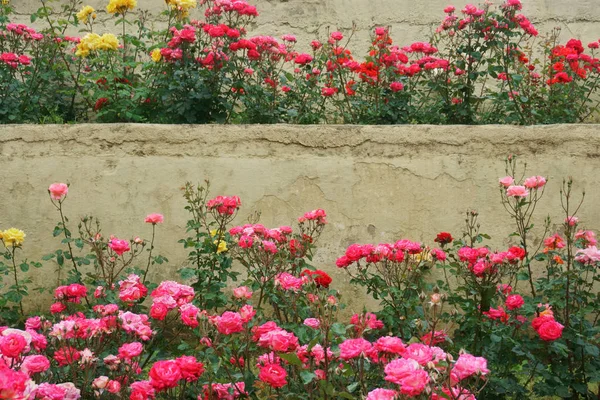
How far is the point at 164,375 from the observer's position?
6.21ft

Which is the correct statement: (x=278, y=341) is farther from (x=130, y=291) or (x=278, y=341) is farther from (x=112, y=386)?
(x=130, y=291)

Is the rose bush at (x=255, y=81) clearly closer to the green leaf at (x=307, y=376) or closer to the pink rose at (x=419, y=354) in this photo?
the green leaf at (x=307, y=376)

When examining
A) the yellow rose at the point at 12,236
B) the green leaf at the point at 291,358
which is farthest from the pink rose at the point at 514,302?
the yellow rose at the point at 12,236

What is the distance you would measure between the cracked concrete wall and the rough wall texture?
181cm

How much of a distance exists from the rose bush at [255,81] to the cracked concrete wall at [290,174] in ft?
1.16

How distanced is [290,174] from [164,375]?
1.93 meters

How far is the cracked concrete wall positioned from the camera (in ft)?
12.0

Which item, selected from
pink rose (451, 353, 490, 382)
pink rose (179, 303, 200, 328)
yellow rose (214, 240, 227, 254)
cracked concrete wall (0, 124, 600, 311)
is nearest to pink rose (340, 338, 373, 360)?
pink rose (451, 353, 490, 382)

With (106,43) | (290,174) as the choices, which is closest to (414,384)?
(290,174)

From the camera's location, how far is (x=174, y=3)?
4.17 m

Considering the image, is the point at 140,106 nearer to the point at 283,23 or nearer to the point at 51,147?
the point at 51,147

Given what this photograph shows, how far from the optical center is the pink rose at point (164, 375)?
1.89 m

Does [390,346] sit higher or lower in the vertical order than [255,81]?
lower

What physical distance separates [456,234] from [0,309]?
220cm
